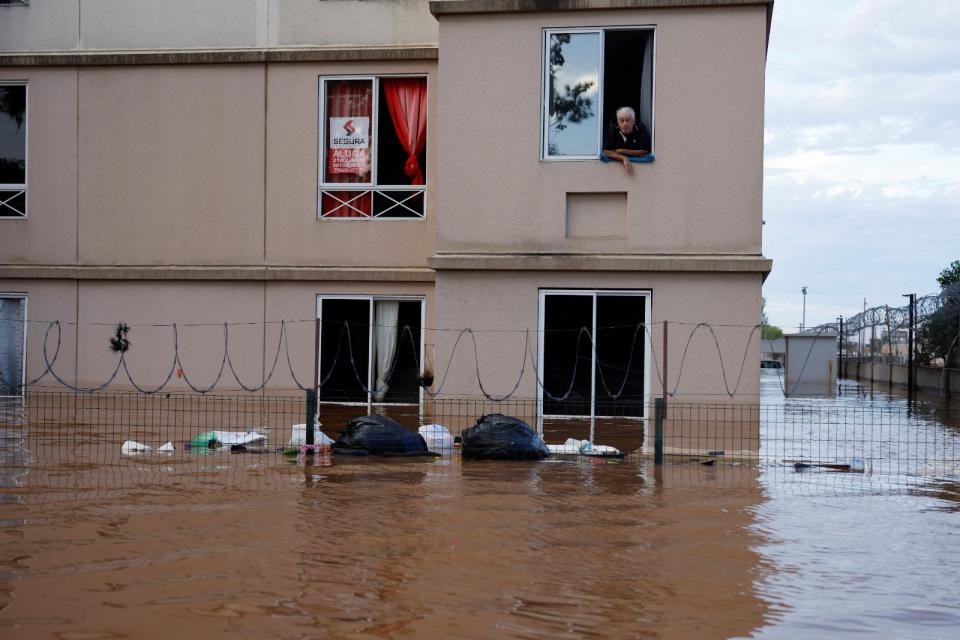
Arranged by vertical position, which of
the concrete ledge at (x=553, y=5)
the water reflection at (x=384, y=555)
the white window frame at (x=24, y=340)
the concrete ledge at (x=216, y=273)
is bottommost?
the water reflection at (x=384, y=555)

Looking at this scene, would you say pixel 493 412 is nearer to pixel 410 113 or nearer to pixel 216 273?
pixel 410 113

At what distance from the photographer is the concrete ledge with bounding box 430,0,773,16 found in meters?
16.5

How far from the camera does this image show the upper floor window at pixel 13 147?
19.9m

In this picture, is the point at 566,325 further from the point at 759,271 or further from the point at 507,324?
the point at 759,271

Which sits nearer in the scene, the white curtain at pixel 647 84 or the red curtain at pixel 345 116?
the white curtain at pixel 647 84

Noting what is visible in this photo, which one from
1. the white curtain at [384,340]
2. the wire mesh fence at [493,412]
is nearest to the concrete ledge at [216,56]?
the white curtain at [384,340]

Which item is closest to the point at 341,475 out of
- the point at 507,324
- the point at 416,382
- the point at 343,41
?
the point at 507,324

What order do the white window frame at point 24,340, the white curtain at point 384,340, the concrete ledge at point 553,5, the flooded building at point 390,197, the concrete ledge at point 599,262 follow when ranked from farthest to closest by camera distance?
1. the white window frame at point 24,340
2. the white curtain at point 384,340
3. the flooded building at point 390,197
4. the concrete ledge at point 553,5
5. the concrete ledge at point 599,262

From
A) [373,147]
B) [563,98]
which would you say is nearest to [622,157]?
[563,98]

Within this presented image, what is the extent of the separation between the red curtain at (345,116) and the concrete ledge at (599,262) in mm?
2704

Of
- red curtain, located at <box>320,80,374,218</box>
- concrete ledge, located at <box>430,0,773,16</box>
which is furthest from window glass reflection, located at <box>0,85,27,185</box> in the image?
concrete ledge, located at <box>430,0,773,16</box>

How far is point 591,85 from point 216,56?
6759 mm

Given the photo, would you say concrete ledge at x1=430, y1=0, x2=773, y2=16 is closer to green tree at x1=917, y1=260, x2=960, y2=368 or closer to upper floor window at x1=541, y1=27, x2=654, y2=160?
upper floor window at x1=541, y1=27, x2=654, y2=160

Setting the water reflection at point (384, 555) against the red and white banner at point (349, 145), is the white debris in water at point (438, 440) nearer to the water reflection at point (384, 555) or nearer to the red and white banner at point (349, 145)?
the water reflection at point (384, 555)
